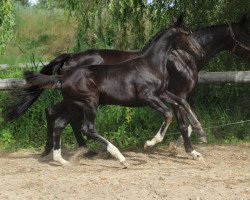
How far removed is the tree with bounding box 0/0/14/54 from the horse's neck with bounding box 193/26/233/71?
3047mm

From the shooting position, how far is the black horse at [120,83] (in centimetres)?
684

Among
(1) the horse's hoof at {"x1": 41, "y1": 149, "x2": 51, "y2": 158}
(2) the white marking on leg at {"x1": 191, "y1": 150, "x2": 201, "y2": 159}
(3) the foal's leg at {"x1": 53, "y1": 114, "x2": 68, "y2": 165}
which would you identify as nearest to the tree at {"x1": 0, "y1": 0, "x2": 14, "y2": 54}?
(3) the foal's leg at {"x1": 53, "y1": 114, "x2": 68, "y2": 165}

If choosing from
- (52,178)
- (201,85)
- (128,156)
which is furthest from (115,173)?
(201,85)

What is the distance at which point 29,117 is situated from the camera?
8.88 meters

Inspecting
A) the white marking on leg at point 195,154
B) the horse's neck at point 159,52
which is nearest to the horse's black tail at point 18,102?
the horse's neck at point 159,52

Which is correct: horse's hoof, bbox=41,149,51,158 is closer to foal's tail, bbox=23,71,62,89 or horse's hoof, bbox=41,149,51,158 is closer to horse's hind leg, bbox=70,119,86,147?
horse's hind leg, bbox=70,119,86,147

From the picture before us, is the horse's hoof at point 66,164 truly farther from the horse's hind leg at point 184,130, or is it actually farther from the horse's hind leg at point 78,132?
the horse's hind leg at point 184,130

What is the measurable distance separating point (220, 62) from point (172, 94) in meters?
2.30

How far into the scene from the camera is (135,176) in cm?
604

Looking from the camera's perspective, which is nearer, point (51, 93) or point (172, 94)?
point (172, 94)

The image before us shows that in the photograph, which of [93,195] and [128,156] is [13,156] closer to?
[128,156]

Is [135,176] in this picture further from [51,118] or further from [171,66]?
[171,66]

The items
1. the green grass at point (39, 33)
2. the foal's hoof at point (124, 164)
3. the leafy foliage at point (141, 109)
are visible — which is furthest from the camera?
the green grass at point (39, 33)

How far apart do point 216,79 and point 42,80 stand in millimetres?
3004
